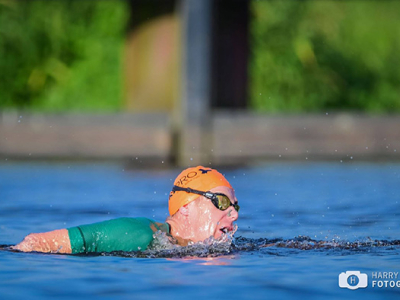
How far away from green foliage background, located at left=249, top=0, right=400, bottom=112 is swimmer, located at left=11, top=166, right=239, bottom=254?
1304 centimetres

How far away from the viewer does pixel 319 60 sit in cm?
1894

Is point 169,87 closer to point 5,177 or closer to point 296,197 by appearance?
point 5,177

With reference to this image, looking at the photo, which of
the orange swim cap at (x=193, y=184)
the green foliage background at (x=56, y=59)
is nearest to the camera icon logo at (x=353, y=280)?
the orange swim cap at (x=193, y=184)

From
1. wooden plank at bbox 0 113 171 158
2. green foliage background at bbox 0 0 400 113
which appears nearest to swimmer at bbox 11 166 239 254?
wooden plank at bbox 0 113 171 158

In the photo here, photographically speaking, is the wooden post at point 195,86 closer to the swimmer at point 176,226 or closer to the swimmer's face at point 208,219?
the swimmer at point 176,226

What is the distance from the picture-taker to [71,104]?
18.0m

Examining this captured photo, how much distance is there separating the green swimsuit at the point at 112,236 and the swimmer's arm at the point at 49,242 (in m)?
0.04

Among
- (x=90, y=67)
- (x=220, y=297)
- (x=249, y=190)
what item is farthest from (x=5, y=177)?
(x=90, y=67)

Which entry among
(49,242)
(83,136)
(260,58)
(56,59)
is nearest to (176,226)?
(49,242)

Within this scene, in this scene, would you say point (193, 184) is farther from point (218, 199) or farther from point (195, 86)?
point (195, 86)

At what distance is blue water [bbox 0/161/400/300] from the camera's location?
4215mm

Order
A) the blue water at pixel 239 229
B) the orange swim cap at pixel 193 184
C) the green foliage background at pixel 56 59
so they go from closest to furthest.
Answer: the blue water at pixel 239 229
the orange swim cap at pixel 193 184
the green foliage background at pixel 56 59

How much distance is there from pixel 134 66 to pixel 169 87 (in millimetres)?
718

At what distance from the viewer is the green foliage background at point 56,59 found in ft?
59.6
